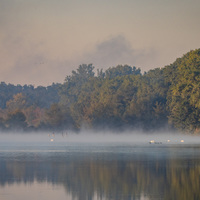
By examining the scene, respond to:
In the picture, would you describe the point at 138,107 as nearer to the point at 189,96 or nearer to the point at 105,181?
the point at 189,96

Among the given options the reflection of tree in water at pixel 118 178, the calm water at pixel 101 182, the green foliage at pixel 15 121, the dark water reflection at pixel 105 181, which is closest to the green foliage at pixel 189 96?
the green foliage at pixel 15 121

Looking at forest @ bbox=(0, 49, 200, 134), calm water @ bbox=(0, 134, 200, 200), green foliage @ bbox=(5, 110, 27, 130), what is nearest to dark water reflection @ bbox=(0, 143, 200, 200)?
calm water @ bbox=(0, 134, 200, 200)

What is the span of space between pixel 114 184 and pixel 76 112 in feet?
384

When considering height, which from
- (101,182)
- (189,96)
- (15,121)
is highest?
(189,96)

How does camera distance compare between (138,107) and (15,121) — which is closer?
(138,107)

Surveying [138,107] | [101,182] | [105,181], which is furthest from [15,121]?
[101,182]

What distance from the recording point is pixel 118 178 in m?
26.2

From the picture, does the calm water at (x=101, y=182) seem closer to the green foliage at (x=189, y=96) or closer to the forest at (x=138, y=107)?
the green foliage at (x=189, y=96)

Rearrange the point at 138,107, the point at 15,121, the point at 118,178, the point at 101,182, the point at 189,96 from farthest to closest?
the point at 15,121 → the point at 138,107 → the point at 189,96 → the point at 118,178 → the point at 101,182

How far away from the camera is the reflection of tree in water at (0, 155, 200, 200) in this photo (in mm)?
21000

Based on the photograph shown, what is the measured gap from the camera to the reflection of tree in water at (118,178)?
21.0 m

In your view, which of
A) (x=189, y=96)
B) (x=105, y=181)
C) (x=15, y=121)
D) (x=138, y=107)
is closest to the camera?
(x=105, y=181)

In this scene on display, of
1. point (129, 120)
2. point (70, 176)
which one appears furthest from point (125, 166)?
point (129, 120)

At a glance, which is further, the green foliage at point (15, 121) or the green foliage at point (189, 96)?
the green foliage at point (15, 121)
